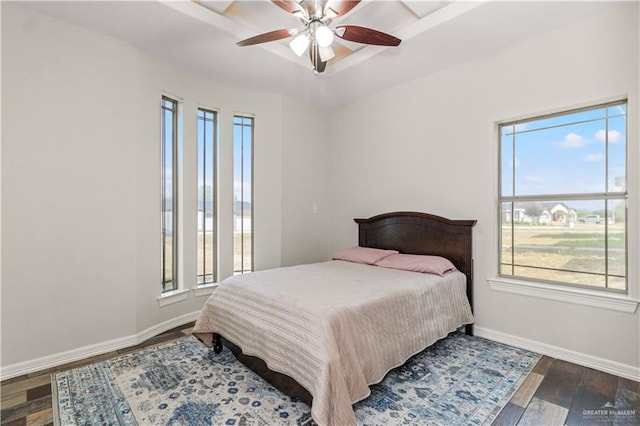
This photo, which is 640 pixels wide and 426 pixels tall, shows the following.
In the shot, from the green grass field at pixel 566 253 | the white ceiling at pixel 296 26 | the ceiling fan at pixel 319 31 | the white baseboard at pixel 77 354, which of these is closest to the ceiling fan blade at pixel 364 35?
the ceiling fan at pixel 319 31

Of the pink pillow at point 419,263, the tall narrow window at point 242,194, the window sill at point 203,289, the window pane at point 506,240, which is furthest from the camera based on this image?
the tall narrow window at point 242,194

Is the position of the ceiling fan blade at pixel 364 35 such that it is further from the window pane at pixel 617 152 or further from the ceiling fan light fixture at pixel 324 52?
the window pane at pixel 617 152

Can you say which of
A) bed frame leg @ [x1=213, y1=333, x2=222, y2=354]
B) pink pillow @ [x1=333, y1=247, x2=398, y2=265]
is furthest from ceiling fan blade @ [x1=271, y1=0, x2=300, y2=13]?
bed frame leg @ [x1=213, y1=333, x2=222, y2=354]

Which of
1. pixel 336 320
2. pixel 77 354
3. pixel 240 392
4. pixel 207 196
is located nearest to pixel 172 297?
pixel 77 354

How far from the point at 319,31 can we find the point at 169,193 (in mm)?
2322

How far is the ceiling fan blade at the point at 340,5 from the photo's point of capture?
2055 millimetres

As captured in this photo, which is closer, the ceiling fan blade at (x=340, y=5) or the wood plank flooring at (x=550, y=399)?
the wood plank flooring at (x=550, y=399)

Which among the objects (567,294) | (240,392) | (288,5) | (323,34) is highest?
(288,5)

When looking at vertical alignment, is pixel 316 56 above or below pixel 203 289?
above

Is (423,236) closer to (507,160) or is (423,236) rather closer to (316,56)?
(507,160)

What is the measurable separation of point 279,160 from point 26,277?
→ 2.73 meters

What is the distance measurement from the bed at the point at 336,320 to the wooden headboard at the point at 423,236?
11 millimetres

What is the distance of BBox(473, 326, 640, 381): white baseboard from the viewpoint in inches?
90.1

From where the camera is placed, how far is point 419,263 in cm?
301
